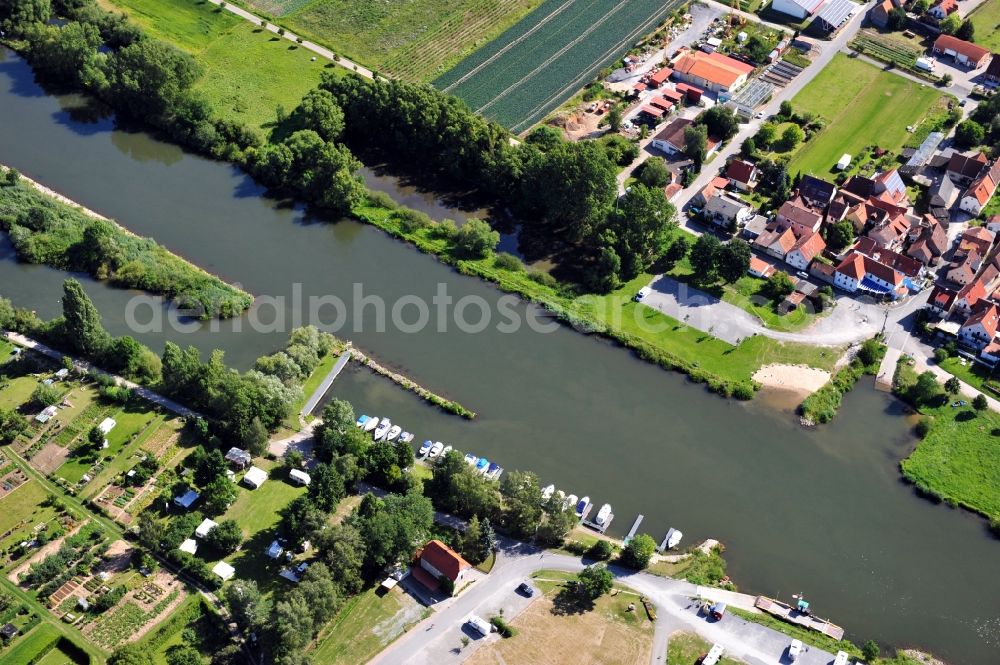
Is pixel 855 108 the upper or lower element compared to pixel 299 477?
upper

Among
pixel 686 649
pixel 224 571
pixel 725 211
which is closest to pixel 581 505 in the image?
pixel 686 649

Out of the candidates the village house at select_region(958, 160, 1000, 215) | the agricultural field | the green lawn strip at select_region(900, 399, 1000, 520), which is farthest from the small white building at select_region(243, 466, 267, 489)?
the village house at select_region(958, 160, 1000, 215)

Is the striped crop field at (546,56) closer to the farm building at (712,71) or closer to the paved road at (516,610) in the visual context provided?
the farm building at (712,71)

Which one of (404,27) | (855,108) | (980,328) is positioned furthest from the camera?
(404,27)

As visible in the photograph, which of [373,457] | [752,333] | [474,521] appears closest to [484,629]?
[474,521]

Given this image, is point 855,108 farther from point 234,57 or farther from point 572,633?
point 572,633

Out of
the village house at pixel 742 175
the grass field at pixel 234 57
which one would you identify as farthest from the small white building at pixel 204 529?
the village house at pixel 742 175
